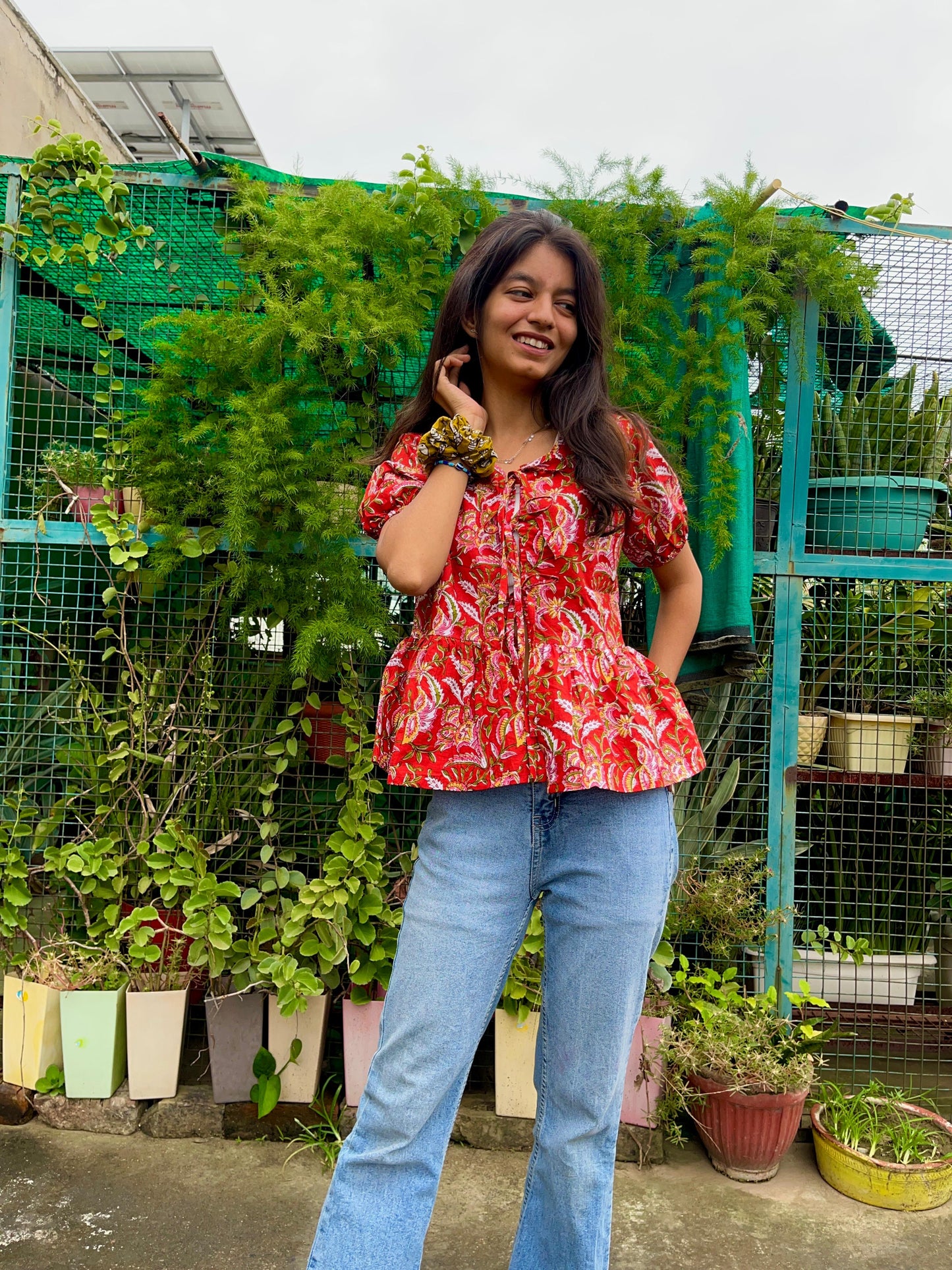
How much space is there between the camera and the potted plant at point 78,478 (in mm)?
2777

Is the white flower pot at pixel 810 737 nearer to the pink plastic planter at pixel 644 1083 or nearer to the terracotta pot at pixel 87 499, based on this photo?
the pink plastic planter at pixel 644 1083

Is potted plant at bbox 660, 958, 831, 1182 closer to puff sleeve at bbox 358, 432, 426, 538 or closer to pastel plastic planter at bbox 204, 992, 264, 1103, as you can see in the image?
pastel plastic planter at bbox 204, 992, 264, 1103

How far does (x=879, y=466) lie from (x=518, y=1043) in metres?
2.03

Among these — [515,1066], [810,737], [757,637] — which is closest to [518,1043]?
[515,1066]

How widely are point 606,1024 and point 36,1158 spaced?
1.91 m

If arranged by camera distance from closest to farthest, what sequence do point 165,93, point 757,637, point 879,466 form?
point 879,466
point 757,637
point 165,93

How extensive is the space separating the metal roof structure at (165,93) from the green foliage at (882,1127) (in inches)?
253

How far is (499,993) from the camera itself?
4.95 feet

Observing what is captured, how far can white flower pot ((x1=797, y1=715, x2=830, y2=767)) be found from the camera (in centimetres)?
305

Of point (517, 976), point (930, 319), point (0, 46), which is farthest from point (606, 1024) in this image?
point (0, 46)

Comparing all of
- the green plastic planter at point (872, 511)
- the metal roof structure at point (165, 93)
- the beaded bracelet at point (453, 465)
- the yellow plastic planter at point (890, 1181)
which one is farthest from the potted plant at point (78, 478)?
the metal roof structure at point (165, 93)

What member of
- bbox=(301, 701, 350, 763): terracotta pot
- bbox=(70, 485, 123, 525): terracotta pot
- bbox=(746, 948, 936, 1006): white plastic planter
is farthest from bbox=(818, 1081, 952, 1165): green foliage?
bbox=(70, 485, 123, 525): terracotta pot

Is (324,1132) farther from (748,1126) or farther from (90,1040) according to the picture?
(748,1126)

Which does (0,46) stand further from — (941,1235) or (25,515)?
(941,1235)
